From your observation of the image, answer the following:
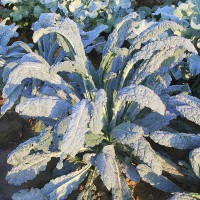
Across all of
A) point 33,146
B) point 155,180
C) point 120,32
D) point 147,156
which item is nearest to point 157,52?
point 120,32

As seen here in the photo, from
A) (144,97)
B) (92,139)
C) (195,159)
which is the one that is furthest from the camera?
(92,139)

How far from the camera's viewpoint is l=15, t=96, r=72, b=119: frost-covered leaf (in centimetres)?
194

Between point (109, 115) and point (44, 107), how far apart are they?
45cm

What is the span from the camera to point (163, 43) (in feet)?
6.40

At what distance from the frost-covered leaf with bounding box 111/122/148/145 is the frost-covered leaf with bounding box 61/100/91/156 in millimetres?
222

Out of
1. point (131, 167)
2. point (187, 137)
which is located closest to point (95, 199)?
point (131, 167)

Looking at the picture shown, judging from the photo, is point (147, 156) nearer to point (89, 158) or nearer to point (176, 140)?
point (176, 140)

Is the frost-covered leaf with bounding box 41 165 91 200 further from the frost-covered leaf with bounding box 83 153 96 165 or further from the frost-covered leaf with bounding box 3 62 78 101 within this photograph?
the frost-covered leaf with bounding box 3 62 78 101

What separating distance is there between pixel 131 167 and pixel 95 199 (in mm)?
304

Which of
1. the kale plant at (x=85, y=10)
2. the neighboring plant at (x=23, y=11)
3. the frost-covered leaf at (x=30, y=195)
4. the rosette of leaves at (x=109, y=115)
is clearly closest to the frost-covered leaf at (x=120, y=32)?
the rosette of leaves at (x=109, y=115)

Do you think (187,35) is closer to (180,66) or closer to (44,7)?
(180,66)

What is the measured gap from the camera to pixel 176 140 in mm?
1899

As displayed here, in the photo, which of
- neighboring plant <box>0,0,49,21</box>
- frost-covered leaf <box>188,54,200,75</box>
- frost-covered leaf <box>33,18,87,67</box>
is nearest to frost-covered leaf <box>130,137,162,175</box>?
frost-covered leaf <box>33,18,87,67</box>

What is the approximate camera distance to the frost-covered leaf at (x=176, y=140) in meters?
1.90
